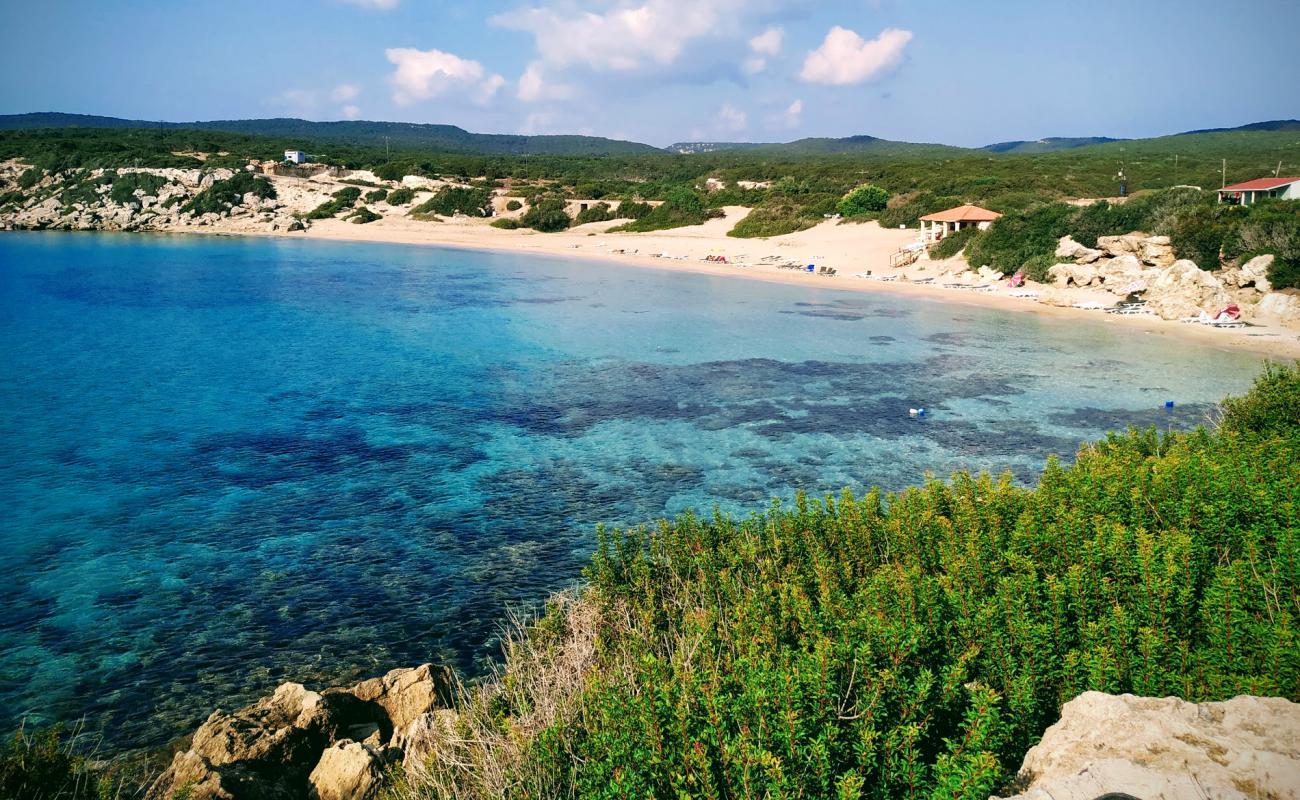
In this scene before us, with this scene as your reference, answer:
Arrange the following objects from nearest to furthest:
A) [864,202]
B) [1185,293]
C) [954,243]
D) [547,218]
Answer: [1185,293] → [954,243] → [864,202] → [547,218]

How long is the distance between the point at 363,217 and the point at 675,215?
29.4 metres

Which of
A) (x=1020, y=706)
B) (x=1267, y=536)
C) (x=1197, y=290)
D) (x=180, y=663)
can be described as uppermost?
(x=1197, y=290)

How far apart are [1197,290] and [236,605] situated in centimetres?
3477

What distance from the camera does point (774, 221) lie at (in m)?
59.9

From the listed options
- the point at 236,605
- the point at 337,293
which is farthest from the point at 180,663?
the point at 337,293

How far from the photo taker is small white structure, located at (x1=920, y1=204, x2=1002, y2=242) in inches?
1730

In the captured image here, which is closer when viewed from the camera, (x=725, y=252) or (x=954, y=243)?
(x=954, y=243)

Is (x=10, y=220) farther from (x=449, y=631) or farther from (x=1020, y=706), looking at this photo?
(x=1020, y=706)

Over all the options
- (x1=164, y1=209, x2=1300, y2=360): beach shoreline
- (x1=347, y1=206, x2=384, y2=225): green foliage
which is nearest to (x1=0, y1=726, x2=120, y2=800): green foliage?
(x1=164, y1=209, x2=1300, y2=360): beach shoreline

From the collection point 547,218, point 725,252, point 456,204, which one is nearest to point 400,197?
point 456,204

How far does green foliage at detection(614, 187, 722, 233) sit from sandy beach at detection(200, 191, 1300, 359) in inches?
54.6

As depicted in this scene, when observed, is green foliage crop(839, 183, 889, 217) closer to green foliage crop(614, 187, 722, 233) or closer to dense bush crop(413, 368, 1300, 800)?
green foliage crop(614, 187, 722, 233)

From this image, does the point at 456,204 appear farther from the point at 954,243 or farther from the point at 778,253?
the point at 954,243

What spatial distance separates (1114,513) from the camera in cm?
781
